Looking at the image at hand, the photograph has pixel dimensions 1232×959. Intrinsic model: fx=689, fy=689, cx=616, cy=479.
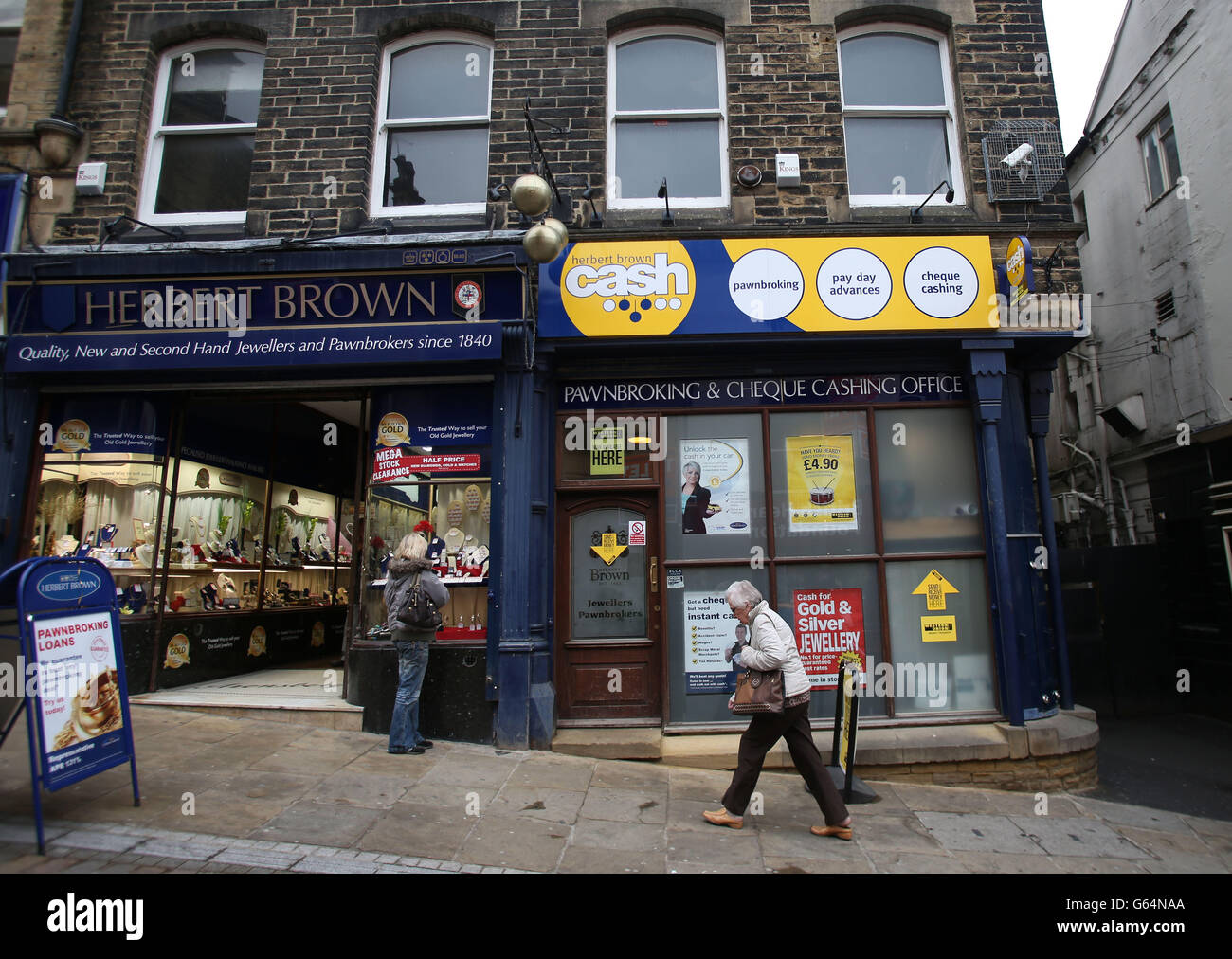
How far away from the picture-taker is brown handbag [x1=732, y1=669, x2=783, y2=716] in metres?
4.66

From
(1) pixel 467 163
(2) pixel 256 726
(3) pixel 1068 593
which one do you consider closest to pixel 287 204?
(1) pixel 467 163

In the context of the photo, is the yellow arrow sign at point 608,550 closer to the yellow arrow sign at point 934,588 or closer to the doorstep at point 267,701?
the doorstep at point 267,701

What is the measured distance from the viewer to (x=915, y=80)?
25.6ft

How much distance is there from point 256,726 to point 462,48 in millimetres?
7583

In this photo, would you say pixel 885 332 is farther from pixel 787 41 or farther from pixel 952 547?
pixel 787 41

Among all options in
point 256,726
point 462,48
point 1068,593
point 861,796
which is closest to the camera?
point 861,796

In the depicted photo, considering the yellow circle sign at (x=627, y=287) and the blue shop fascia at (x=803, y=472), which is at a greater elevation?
the yellow circle sign at (x=627, y=287)

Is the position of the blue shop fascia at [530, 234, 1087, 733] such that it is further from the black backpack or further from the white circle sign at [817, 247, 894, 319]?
the black backpack

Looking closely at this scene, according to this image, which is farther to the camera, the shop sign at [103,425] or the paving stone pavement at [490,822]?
the shop sign at [103,425]

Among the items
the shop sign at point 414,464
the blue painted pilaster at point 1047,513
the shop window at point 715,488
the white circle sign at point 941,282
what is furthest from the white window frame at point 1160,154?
the shop sign at point 414,464

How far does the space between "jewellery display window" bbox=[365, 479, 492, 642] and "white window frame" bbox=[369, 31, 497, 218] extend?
303 centimetres

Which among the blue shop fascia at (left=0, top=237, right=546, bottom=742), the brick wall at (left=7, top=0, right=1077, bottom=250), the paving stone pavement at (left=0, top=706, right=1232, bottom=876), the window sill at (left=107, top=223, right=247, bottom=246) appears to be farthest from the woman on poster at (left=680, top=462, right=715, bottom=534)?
the window sill at (left=107, top=223, right=247, bottom=246)

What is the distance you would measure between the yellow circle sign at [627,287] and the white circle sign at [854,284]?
133cm

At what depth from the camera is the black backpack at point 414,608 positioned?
597 centimetres
